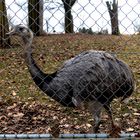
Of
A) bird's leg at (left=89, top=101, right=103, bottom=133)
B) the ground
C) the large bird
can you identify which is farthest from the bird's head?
bird's leg at (left=89, top=101, right=103, bottom=133)

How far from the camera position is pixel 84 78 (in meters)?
4.80

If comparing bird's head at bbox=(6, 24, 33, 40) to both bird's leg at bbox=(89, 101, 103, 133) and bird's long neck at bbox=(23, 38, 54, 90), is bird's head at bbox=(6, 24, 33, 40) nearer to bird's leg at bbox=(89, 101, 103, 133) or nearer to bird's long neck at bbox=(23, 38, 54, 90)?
bird's long neck at bbox=(23, 38, 54, 90)

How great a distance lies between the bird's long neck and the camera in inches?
190

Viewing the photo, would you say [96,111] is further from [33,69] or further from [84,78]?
[33,69]

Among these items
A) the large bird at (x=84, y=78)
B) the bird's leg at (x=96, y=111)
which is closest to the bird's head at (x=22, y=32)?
the large bird at (x=84, y=78)

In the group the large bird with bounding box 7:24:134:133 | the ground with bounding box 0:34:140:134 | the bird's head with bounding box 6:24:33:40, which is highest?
the bird's head with bounding box 6:24:33:40

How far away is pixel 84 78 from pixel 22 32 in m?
0.76

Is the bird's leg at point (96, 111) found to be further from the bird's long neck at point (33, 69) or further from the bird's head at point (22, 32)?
the bird's head at point (22, 32)

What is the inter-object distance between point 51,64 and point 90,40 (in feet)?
10.9

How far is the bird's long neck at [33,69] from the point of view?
4820mm

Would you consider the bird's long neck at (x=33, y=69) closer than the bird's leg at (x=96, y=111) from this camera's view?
Yes

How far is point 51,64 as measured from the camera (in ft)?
30.2

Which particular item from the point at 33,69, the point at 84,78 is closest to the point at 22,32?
the point at 33,69

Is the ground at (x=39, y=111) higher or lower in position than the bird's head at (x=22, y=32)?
lower
